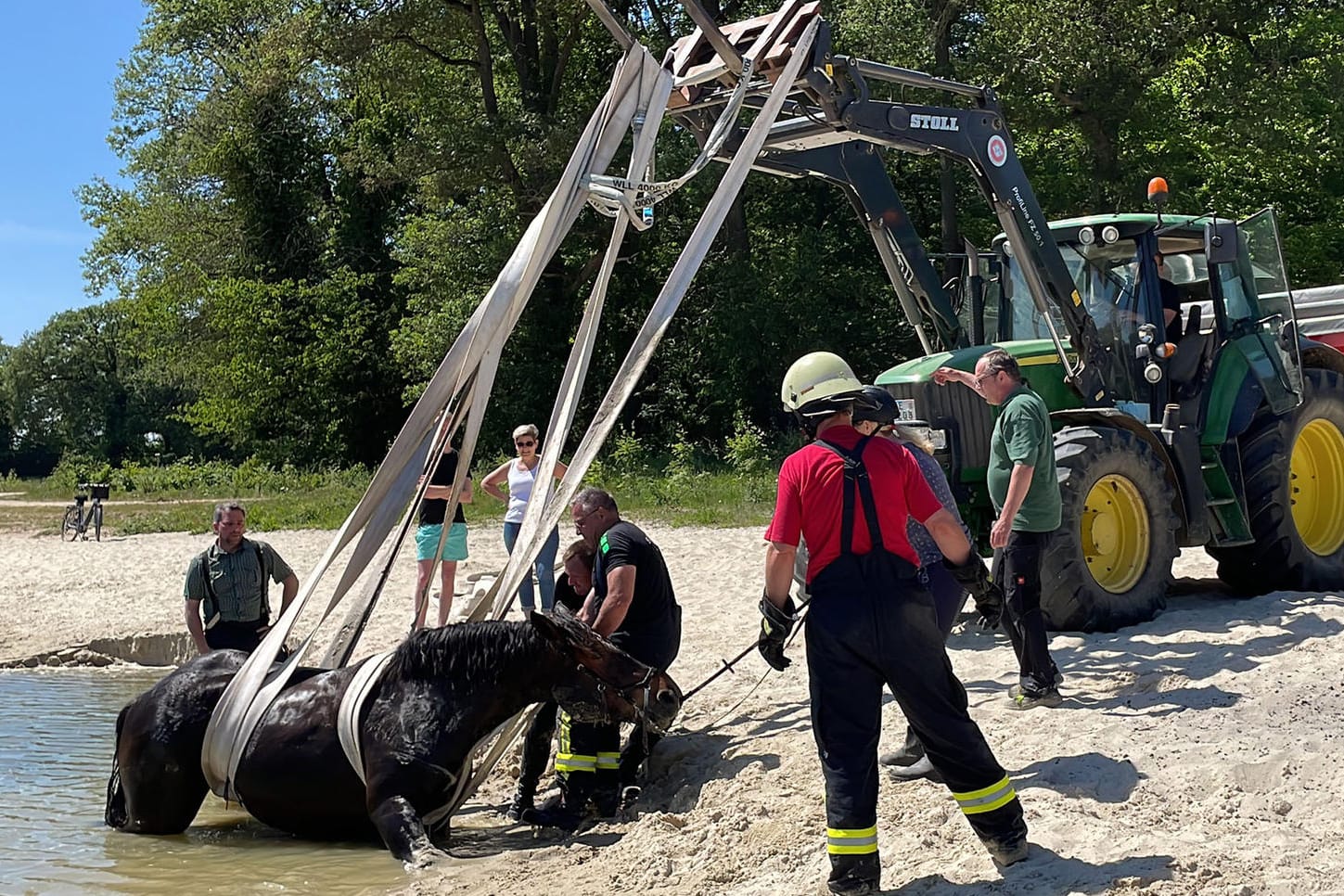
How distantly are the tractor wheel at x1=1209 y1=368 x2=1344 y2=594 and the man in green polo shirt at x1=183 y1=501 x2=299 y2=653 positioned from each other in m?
6.62

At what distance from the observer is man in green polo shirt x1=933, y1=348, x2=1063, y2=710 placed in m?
6.89

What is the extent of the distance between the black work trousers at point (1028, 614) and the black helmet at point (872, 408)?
1.85 metres

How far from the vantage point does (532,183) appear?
2806cm

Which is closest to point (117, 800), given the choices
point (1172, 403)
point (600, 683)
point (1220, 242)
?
point (600, 683)

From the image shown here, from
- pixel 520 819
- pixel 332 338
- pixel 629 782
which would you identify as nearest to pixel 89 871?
pixel 520 819

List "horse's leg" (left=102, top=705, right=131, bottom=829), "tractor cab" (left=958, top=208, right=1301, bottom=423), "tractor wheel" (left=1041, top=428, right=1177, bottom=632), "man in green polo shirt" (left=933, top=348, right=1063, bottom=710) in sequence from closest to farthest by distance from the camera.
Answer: "man in green polo shirt" (left=933, top=348, right=1063, bottom=710) < "horse's leg" (left=102, top=705, right=131, bottom=829) < "tractor wheel" (left=1041, top=428, right=1177, bottom=632) < "tractor cab" (left=958, top=208, right=1301, bottom=423)

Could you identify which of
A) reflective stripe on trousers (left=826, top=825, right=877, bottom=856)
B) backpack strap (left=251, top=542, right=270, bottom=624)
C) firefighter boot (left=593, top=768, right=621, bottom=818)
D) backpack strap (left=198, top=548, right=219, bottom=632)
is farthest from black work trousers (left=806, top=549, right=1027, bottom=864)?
backpack strap (left=198, top=548, right=219, bottom=632)

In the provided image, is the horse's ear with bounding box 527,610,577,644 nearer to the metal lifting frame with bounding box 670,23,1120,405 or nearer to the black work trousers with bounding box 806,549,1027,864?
the black work trousers with bounding box 806,549,1027,864

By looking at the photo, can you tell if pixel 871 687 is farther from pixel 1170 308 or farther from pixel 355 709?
pixel 1170 308

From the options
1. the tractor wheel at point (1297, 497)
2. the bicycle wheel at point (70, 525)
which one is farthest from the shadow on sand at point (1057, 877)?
the bicycle wheel at point (70, 525)

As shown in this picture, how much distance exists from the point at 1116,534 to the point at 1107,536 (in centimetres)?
9

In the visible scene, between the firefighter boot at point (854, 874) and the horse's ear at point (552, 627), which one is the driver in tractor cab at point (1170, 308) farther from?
the firefighter boot at point (854, 874)

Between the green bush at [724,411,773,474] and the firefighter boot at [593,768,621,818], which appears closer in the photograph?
the firefighter boot at [593,768,621,818]

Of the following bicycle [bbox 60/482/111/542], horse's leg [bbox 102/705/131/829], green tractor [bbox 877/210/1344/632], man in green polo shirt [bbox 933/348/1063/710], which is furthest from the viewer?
bicycle [bbox 60/482/111/542]
